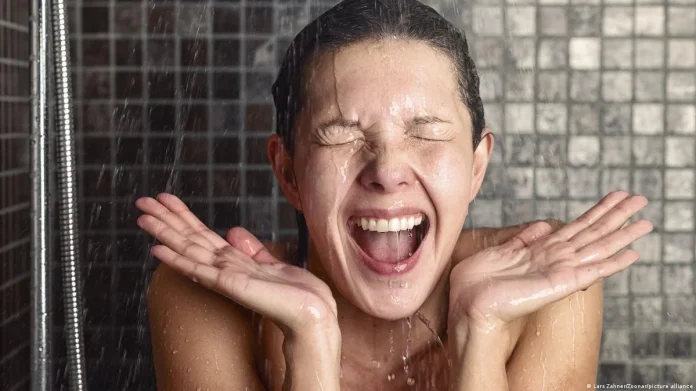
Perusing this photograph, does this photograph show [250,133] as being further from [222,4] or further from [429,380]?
[429,380]

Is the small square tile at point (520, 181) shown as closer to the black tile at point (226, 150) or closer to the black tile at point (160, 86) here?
the black tile at point (226, 150)

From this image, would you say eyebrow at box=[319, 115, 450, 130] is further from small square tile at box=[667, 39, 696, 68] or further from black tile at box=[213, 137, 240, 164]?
small square tile at box=[667, 39, 696, 68]

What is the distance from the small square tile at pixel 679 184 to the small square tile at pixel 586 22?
36cm

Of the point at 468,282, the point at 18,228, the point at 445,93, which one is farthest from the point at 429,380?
the point at 18,228

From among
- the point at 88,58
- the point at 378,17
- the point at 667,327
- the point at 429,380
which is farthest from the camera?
the point at 667,327

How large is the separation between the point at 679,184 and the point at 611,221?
34.9 inches

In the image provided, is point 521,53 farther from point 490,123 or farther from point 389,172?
point 389,172

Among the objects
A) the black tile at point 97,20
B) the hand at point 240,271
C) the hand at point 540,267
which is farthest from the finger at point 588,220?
the black tile at point 97,20

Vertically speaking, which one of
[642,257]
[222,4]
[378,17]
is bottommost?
[642,257]

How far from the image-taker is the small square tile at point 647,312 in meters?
1.81

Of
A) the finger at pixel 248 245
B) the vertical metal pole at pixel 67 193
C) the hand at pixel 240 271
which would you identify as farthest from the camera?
the vertical metal pole at pixel 67 193

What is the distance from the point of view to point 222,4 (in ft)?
5.66

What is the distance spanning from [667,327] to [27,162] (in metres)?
1.43

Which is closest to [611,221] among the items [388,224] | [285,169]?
[388,224]
